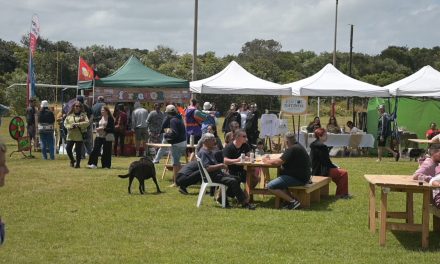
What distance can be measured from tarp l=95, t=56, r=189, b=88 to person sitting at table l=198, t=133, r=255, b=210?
9.30 m

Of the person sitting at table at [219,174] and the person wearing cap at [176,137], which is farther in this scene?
the person wearing cap at [176,137]


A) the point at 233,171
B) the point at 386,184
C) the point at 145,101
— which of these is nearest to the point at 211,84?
the point at 145,101

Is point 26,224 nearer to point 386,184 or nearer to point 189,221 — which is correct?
point 189,221

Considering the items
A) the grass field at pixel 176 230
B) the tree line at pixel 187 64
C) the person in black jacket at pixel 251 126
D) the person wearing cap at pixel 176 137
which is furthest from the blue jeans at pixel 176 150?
the tree line at pixel 187 64

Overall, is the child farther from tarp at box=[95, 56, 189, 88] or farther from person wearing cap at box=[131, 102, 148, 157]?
tarp at box=[95, 56, 189, 88]

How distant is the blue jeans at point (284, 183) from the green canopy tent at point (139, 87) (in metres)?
10.1

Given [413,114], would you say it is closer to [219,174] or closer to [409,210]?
[219,174]

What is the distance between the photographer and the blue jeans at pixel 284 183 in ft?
32.2

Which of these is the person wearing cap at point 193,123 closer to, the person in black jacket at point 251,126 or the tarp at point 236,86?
the person in black jacket at point 251,126

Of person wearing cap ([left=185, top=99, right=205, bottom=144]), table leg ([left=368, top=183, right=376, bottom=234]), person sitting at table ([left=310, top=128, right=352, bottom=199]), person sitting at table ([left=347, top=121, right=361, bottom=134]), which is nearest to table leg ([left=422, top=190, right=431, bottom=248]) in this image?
table leg ([left=368, top=183, right=376, bottom=234])

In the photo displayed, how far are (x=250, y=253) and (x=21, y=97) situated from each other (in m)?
36.8

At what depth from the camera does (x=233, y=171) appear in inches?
426

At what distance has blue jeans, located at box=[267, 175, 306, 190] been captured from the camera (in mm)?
9820

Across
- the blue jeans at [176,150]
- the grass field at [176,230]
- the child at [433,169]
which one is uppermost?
the child at [433,169]
